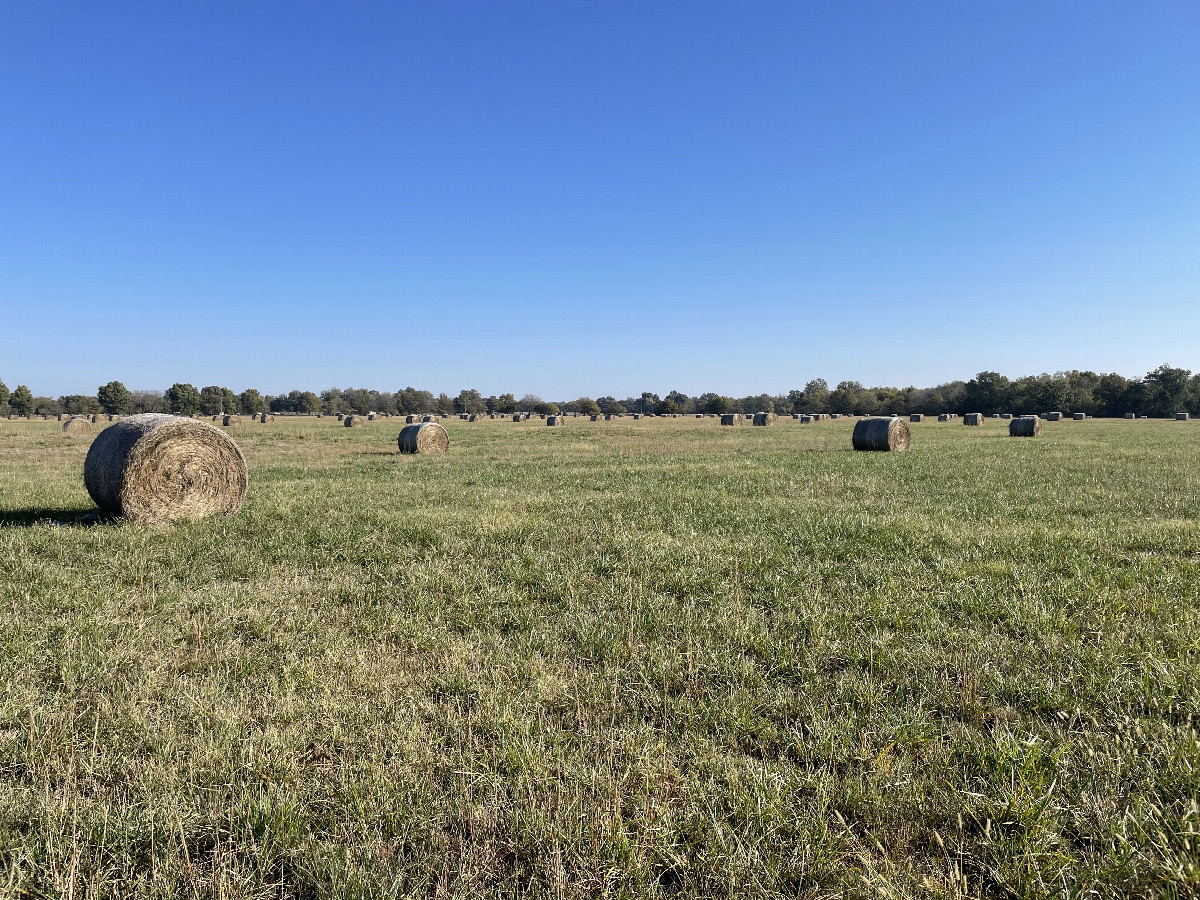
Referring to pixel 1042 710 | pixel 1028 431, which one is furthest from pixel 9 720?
pixel 1028 431

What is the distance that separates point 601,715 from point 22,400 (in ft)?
522

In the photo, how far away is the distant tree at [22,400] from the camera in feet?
378

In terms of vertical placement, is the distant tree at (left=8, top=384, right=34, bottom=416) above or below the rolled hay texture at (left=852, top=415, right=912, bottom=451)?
above

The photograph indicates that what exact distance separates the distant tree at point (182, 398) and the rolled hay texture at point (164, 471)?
439 ft

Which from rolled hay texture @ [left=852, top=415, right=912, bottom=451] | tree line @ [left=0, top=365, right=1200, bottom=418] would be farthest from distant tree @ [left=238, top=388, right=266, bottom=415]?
rolled hay texture @ [left=852, top=415, right=912, bottom=451]

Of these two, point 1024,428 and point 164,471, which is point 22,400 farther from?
point 1024,428

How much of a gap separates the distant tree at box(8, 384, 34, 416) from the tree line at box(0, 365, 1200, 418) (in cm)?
15

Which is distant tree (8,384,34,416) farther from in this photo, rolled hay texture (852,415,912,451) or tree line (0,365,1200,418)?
rolled hay texture (852,415,912,451)

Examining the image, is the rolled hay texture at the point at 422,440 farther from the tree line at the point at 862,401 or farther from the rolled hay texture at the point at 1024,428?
the tree line at the point at 862,401

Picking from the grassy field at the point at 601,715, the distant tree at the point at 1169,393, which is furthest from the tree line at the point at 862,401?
the grassy field at the point at 601,715

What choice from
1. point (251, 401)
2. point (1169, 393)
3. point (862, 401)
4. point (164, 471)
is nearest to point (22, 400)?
point (251, 401)

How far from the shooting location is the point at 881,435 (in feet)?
92.1

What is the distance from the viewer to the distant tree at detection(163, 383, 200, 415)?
12375 centimetres

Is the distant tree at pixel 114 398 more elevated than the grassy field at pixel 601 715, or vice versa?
the distant tree at pixel 114 398
